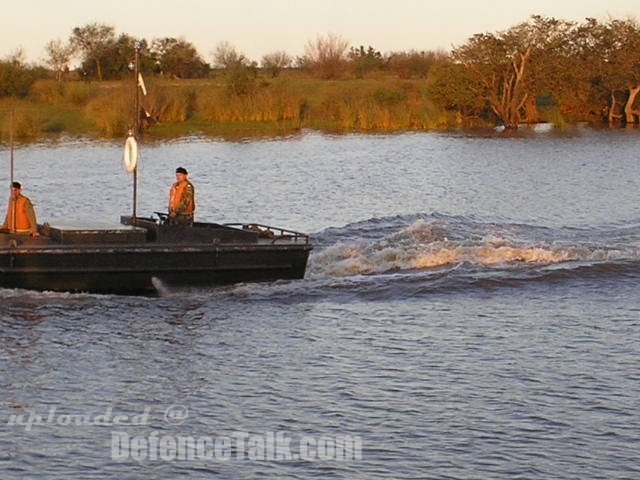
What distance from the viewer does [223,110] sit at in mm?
58344

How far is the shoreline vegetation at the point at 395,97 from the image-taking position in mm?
54938

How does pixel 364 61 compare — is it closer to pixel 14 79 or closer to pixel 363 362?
pixel 14 79

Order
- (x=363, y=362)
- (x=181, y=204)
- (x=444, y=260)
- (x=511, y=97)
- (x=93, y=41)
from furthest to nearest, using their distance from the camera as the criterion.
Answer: (x=93, y=41), (x=511, y=97), (x=444, y=260), (x=181, y=204), (x=363, y=362)

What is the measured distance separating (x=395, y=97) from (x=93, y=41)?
26.6m

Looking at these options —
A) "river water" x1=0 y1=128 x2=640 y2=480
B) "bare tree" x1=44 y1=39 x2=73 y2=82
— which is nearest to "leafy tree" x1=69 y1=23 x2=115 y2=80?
"bare tree" x1=44 y1=39 x2=73 y2=82

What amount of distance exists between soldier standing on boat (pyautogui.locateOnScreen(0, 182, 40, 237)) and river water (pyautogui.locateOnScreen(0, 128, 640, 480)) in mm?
1145

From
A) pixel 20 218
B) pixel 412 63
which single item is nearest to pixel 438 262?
pixel 20 218

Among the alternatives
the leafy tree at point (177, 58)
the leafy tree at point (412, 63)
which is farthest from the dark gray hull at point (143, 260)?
the leafy tree at point (412, 63)

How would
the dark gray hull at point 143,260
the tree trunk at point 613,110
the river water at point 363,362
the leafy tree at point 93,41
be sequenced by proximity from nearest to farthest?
the river water at point 363,362, the dark gray hull at point 143,260, the tree trunk at point 613,110, the leafy tree at point 93,41

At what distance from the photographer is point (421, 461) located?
1243 centimetres

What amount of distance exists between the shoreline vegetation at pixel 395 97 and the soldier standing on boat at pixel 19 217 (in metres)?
32.4

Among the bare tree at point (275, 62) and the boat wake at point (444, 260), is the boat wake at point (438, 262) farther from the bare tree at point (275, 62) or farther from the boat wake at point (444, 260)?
the bare tree at point (275, 62)

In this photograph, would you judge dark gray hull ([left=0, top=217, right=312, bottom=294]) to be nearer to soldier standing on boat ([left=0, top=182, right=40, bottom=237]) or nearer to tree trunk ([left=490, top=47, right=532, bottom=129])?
soldier standing on boat ([left=0, top=182, right=40, bottom=237])

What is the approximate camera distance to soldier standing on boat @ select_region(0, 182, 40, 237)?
18781 mm
